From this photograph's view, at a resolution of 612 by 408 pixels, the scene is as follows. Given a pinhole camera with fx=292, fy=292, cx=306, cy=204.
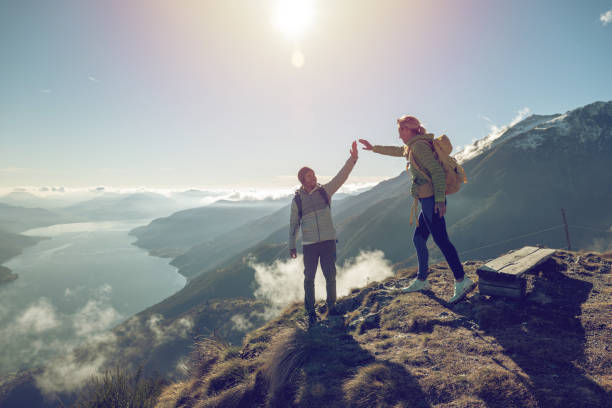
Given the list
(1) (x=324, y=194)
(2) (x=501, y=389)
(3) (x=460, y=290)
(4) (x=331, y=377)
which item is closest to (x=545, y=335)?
(3) (x=460, y=290)

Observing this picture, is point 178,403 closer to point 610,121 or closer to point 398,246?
point 398,246

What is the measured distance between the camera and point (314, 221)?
6.48 m

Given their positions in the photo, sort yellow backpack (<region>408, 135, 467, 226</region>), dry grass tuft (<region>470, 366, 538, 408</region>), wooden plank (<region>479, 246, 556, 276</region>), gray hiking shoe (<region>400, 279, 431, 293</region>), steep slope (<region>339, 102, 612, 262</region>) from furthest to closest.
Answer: steep slope (<region>339, 102, 612, 262</region>) < gray hiking shoe (<region>400, 279, 431, 293</region>) < wooden plank (<region>479, 246, 556, 276</region>) < yellow backpack (<region>408, 135, 467, 226</region>) < dry grass tuft (<region>470, 366, 538, 408</region>)

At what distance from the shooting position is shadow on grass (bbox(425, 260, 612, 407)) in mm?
2994

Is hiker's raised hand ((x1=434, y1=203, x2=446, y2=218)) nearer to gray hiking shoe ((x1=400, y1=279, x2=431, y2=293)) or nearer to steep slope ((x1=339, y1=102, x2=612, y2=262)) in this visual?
gray hiking shoe ((x1=400, y1=279, x2=431, y2=293))

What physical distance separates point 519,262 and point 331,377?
500 centimetres

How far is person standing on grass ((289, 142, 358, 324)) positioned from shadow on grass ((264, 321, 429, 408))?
1.75m

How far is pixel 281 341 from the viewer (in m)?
4.77

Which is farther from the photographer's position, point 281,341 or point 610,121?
point 610,121

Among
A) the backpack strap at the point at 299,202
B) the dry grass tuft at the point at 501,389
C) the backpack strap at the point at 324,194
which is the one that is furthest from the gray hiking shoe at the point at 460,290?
the backpack strap at the point at 299,202

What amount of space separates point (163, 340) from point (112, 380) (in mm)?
166247

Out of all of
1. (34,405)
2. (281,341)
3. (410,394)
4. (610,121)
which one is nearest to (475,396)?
(410,394)

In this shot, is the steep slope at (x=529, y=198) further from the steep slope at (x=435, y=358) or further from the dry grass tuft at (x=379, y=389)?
the dry grass tuft at (x=379, y=389)

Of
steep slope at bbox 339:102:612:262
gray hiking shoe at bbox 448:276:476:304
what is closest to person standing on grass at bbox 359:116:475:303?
gray hiking shoe at bbox 448:276:476:304
